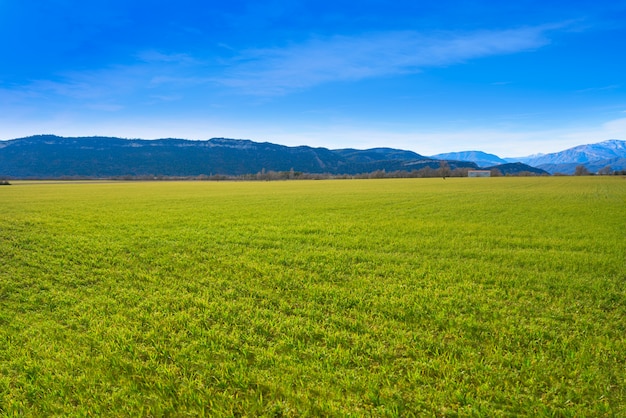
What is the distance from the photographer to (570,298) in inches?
297

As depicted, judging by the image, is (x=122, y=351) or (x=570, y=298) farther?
(x=570, y=298)

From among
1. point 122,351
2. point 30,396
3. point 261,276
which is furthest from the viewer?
point 261,276

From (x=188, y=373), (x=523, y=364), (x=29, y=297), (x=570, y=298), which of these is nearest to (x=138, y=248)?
(x=29, y=297)

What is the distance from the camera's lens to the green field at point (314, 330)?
171 inches

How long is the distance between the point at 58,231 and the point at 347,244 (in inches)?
573

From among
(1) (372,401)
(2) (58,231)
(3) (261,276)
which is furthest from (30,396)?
(2) (58,231)

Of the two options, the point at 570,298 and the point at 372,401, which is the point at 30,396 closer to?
the point at 372,401

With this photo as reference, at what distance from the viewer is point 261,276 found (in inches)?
369

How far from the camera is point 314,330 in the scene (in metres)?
6.07

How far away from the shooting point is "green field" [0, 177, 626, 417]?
171 inches

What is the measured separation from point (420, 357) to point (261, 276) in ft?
17.3

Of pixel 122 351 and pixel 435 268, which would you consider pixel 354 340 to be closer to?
pixel 122 351

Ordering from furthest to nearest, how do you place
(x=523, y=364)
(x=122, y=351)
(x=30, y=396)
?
(x=122, y=351) < (x=523, y=364) < (x=30, y=396)

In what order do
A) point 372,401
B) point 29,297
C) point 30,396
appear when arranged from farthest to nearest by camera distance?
point 29,297 < point 30,396 < point 372,401
